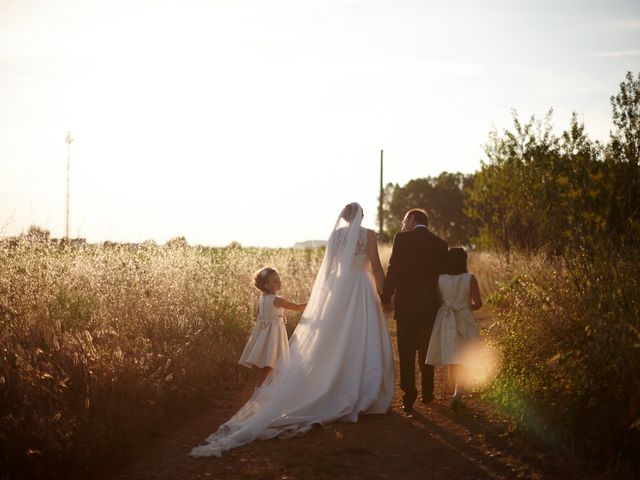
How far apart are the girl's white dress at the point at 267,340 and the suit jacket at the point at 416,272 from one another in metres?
1.39

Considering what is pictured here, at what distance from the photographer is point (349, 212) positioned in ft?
25.7

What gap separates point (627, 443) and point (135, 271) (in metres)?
7.66

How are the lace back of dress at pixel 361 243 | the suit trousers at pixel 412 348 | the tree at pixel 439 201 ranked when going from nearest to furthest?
the suit trousers at pixel 412 348
the lace back of dress at pixel 361 243
the tree at pixel 439 201

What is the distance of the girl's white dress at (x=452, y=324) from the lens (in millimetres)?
7395

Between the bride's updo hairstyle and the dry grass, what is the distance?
265 centimetres

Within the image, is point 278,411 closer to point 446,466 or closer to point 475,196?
point 446,466

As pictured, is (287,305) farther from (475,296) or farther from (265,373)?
(475,296)

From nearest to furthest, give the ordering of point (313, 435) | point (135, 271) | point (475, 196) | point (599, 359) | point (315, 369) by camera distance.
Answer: point (599, 359), point (313, 435), point (315, 369), point (135, 271), point (475, 196)

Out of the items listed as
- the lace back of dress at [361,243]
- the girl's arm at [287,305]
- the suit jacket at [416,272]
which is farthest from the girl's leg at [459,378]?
the girl's arm at [287,305]

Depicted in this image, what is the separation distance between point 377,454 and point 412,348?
73.6 inches

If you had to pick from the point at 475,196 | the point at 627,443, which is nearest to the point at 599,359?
the point at 627,443

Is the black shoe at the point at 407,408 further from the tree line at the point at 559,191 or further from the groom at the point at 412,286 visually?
the tree line at the point at 559,191

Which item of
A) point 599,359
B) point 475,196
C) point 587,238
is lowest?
point 599,359

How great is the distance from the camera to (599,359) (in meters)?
5.38
